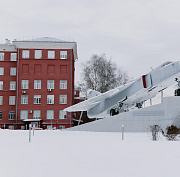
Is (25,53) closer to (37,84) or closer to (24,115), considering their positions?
(37,84)

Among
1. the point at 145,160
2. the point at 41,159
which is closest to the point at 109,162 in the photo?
the point at 145,160

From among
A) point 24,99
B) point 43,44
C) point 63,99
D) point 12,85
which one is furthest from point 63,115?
point 43,44

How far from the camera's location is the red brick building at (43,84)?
4003 cm

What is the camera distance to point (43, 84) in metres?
40.4

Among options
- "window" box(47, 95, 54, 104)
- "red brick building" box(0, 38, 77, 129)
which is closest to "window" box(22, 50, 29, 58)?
"red brick building" box(0, 38, 77, 129)

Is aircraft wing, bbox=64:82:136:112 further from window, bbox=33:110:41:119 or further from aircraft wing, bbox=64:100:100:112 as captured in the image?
window, bbox=33:110:41:119

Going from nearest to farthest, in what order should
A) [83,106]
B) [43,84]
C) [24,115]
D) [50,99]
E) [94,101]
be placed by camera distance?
[94,101] → [83,106] → [24,115] → [43,84] → [50,99]

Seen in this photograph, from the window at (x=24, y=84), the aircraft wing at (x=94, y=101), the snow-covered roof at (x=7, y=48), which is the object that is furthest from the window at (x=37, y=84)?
the aircraft wing at (x=94, y=101)

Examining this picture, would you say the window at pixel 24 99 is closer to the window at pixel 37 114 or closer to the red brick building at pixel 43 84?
the red brick building at pixel 43 84

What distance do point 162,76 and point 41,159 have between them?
13.3 m

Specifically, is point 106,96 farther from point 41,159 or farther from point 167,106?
point 41,159

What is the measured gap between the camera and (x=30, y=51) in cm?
4031

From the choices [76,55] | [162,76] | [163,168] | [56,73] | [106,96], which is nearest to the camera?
[163,168]

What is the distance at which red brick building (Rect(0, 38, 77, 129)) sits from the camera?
40031 mm
